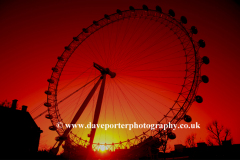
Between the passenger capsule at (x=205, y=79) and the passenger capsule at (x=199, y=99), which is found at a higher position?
the passenger capsule at (x=205, y=79)

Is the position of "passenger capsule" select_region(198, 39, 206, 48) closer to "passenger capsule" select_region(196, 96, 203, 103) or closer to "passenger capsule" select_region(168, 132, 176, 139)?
"passenger capsule" select_region(196, 96, 203, 103)

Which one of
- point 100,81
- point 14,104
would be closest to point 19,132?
point 14,104

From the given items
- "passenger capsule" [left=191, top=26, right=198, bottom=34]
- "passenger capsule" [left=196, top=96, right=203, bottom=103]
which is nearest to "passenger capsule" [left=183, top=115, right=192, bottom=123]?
"passenger capsule" [left=196, top=96, right=203, bottom=103]

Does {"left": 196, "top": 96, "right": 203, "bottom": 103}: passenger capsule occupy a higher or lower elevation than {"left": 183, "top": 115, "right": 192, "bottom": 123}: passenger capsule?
higher

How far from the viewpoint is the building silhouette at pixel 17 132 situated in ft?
79.0

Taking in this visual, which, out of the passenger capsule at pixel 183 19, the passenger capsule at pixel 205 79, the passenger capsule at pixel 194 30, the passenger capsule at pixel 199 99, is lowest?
the passenger capsule at pixel 199 99

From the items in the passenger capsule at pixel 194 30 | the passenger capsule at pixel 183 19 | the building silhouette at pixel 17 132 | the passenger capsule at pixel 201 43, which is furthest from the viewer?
the building silhouette at pixel 17 132

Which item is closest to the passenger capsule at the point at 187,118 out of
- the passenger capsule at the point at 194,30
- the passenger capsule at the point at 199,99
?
the passenger capsule at the point at 199,99

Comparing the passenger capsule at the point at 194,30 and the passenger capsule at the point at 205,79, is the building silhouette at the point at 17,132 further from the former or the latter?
the passenger capsule at the point at 194,30

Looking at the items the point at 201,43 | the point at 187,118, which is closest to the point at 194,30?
the point at 201,43

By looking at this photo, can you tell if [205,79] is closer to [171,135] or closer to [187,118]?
[187,118]

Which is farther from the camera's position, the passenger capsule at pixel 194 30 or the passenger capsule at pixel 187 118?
the passenger capsule at pixel 194 30

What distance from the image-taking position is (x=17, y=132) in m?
26.4

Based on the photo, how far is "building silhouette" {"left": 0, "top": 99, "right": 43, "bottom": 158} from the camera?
24.1m
